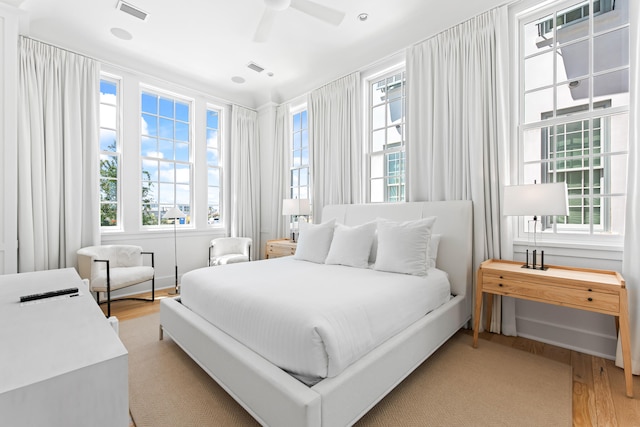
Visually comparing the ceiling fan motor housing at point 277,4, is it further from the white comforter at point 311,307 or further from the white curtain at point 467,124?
the white comforter at point 311,307

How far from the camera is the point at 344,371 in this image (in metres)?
1.47

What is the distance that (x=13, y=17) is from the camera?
9.07 feet

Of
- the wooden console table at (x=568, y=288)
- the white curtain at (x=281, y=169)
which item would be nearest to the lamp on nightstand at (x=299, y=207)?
the white curtain at (x=281, y=169)

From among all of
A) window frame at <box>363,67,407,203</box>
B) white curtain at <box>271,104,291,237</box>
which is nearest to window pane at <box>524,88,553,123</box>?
window frame at <box>363,67,407,203</box>

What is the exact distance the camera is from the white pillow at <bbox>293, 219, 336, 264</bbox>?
3061 millimetres

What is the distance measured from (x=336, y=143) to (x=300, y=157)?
950 mm

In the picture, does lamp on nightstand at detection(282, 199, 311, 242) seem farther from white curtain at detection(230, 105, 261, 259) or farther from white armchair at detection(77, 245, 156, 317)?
white armchair at detection(77, 245, 156, 317)

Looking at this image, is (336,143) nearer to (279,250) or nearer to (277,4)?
(279,250)

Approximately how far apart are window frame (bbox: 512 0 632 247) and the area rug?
105cm

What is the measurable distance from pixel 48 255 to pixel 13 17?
2.39m

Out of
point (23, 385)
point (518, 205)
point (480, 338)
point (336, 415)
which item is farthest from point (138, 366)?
point (518, 205)

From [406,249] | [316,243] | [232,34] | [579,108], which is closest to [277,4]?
[232,34]

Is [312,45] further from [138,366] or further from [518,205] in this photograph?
[138,366]

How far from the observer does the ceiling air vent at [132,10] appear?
296 centimetres
